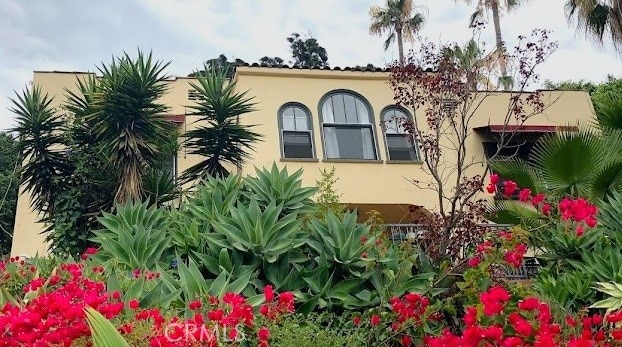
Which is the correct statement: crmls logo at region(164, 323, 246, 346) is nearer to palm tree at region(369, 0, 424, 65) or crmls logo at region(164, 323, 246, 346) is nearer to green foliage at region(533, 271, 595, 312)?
green foliage at region(533, 271, 595, 312)

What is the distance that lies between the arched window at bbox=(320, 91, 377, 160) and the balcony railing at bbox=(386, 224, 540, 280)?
11.9 feet

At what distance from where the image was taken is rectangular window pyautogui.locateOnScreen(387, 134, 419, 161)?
13461 millimetres

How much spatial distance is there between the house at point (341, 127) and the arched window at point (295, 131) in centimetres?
2

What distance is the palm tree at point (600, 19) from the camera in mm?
14055

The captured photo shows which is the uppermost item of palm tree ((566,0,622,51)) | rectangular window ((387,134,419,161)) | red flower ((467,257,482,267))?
palm tree ((566,0,622,51))

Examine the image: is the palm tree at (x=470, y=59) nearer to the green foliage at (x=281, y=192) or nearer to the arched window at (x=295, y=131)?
the green foliage at (x=281, y=192)

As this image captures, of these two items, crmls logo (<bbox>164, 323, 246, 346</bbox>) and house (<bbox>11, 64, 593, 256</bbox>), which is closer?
crmls logo (<bbox>164, 323, 246, 346</bbox>)

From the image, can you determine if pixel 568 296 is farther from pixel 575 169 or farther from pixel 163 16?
pixel 163 16

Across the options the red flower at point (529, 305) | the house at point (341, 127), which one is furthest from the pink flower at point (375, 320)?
the house at point (341, 127)

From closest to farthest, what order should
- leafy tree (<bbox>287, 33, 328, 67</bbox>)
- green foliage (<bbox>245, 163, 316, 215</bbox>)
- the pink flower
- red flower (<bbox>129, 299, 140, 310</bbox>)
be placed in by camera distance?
red flower (<bbox>129, 299, 140, 310</bbox>) → the pink flower → green foliage (<bbox>245, 163, 316, 215</bbox>) → leafy tree (<bbox>287, 33, 328, 67</bbox>)

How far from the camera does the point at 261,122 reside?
1294 centimetres

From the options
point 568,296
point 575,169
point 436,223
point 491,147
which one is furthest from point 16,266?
point 491,147

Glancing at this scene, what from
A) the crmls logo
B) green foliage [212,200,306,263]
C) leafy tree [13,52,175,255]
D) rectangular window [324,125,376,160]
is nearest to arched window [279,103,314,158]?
rectangular window [324,125,376,160]

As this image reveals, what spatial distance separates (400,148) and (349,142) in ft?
3.94
